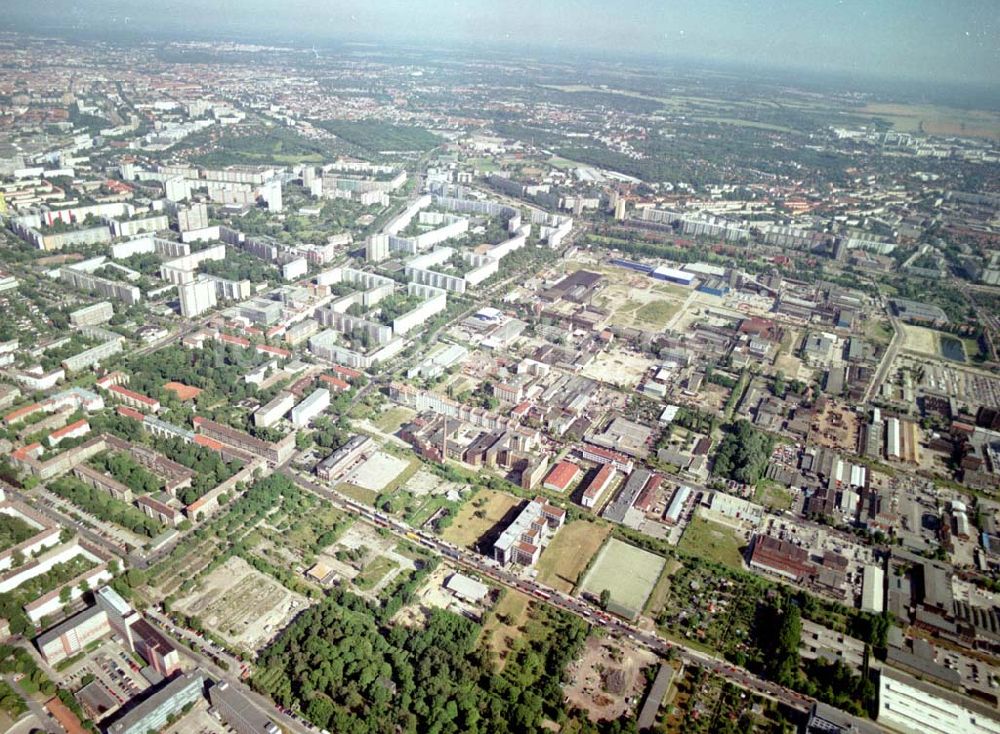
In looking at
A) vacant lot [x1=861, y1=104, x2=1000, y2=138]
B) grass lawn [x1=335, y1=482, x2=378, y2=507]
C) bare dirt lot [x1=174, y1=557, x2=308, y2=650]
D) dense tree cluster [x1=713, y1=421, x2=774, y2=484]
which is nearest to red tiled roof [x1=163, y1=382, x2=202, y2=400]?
grass lawn [x1=335, y1=482, x2=378, y2=507]

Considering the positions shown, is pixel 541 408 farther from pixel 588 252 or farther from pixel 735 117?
pixel 735 117

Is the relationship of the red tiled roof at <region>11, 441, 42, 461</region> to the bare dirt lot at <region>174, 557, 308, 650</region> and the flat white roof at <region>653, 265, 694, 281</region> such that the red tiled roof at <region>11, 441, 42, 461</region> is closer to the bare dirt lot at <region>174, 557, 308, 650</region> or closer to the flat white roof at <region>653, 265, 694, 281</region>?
the bare dirt lot at <region>174, 557, 308, 650</region>

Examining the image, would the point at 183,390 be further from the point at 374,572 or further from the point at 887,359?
the point at 887,359

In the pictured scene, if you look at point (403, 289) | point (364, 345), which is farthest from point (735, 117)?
point (364, 345)

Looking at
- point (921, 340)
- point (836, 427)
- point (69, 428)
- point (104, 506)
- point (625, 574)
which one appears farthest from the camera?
point (921, 340)

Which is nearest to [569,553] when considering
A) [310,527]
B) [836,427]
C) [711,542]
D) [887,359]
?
[711,542]

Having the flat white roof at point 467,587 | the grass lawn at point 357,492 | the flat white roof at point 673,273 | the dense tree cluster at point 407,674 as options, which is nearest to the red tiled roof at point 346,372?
the grass lawn at point 357,492

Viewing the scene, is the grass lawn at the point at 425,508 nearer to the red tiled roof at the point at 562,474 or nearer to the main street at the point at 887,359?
the red tiled roof at the point at 562,474
